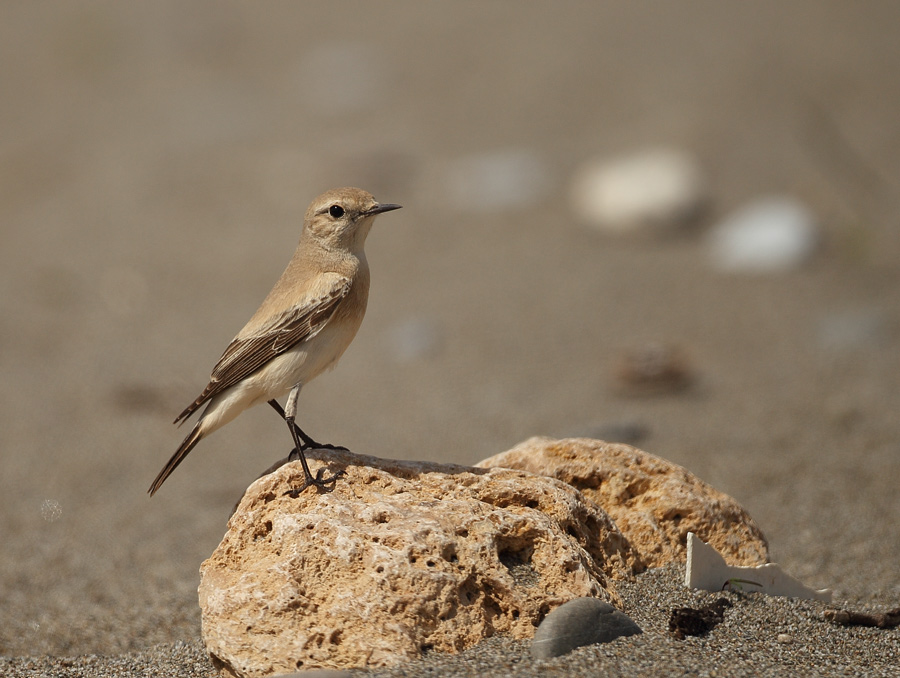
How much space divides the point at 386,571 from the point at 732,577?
1.76 meters

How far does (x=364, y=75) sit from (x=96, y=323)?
644 cm

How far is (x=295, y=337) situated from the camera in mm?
4867

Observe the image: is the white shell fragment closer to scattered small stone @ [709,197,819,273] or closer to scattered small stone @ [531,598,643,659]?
scattered small stone @ [531,598,643,659]

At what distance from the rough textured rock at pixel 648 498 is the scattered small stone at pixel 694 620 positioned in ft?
1.42

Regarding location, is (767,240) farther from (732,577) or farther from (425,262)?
(732,577)

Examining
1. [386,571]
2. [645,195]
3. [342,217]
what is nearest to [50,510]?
[342,217]

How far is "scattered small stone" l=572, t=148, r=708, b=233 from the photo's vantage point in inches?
434

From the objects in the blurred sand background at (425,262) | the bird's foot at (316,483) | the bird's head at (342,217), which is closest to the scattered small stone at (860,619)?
the blurred sand background at (425,262)

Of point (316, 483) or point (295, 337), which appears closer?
point (316, 483)

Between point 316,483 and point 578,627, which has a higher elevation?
point 316,483

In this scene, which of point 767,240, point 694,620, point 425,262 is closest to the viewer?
point 694,620

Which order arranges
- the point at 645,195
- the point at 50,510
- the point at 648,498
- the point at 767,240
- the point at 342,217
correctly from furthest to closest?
1. the point at 645,195
2. the point at 767,240
3. the point at 50,510
4. the point at 342,217
5. the point at 648,498

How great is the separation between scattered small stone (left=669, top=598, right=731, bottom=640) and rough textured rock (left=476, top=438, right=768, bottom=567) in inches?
17.0

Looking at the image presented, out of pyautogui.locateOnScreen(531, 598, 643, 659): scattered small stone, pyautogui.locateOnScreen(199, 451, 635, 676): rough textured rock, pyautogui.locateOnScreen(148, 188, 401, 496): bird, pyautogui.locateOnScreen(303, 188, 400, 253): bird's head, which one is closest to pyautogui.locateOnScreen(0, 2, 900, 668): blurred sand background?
pyautogui.locateOnScreen(148, 188, 401, 496): bird
